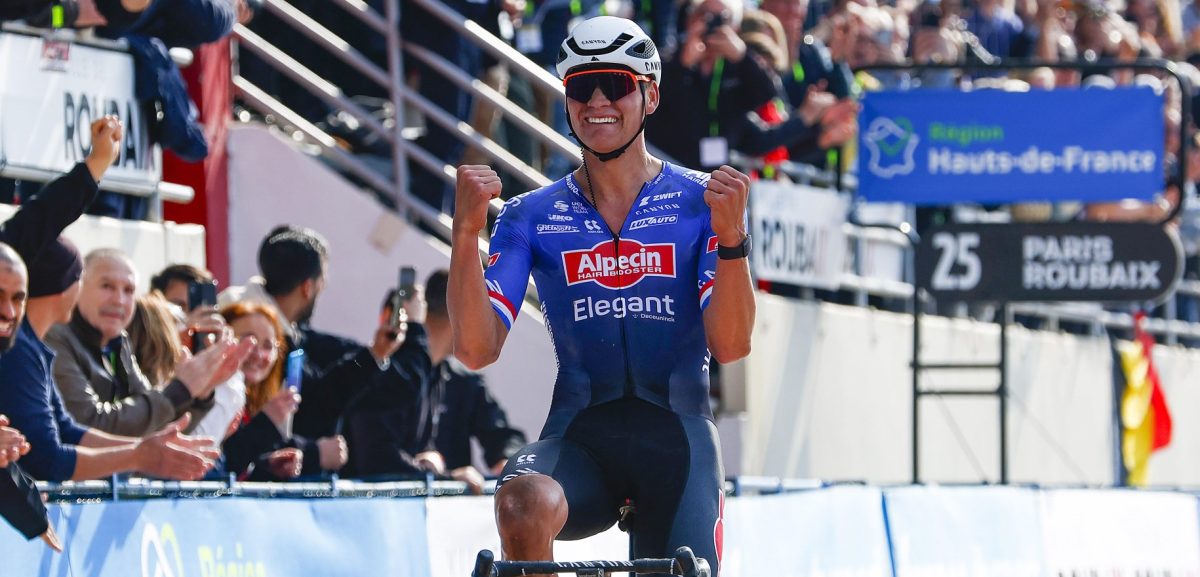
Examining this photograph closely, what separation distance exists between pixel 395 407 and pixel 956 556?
2.96 meters

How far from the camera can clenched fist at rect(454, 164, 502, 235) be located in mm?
6320

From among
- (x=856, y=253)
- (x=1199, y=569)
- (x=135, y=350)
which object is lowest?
(x=1199, y=569)

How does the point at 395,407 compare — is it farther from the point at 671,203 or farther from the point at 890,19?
the point at 890,19

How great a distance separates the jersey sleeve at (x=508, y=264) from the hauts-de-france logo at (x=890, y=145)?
817 cm

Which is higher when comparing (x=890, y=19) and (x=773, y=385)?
(x=890, y=19)

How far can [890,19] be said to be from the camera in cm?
1720

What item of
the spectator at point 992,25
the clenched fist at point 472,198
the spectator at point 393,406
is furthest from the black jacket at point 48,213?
the spectator at point 992,25

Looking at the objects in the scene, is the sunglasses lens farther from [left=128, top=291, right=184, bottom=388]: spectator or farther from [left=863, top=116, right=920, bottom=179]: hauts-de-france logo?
[left=863, top=116, right=920, bottom=179]: hauts-de-france logo

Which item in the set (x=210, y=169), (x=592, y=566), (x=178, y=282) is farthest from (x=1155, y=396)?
(x=592, y=566)

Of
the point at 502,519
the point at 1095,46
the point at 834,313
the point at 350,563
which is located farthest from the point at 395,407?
the point at 1095,46

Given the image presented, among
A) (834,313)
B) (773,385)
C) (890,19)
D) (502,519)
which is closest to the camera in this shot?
(502,519)

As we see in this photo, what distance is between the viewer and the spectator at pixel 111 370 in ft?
26.7

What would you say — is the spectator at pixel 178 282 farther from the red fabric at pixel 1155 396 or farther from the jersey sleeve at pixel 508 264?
the red fabric at pixel 1155 396

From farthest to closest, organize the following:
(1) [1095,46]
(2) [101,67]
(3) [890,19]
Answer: (1) [1095,46]
(3) [890,19]
(2) [101,67]
